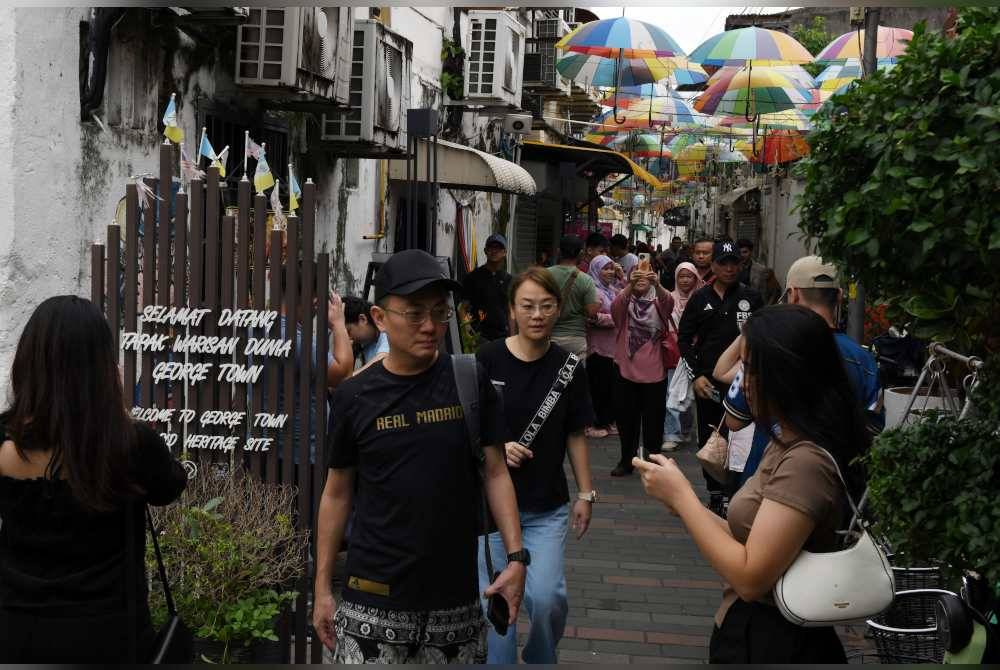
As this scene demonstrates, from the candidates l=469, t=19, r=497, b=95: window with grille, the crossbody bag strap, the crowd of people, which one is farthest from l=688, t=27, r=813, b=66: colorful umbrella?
the crowd of people

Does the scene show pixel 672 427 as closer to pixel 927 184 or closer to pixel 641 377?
pixel 641 377

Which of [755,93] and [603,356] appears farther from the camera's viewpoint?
[755,93]

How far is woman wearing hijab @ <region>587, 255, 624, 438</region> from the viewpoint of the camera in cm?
1139

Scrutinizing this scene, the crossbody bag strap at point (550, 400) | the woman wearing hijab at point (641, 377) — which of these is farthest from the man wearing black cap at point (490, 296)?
the crossbody bag strap at point (550, 400)

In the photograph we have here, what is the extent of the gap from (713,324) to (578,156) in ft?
44.4

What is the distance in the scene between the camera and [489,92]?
1580 cm

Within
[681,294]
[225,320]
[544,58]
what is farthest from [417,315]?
[544,58]

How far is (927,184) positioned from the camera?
2.92 m

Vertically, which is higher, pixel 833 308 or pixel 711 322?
pixel 833 308

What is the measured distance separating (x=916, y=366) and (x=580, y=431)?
12.7 ft

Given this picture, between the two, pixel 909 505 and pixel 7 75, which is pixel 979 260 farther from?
pixel 7 75

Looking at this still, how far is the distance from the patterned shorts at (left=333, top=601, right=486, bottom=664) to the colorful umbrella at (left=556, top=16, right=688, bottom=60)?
11594 millimetres

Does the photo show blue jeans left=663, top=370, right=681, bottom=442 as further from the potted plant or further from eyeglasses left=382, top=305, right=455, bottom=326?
eyeglasses left=382, top=305, right=455, bottom=326

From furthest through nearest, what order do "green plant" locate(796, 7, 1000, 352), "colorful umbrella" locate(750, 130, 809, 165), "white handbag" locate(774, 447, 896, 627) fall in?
"colorful umbrella" locate(750, 130, 809, 165) → "white handbag" locate(774, 447, 896, 627) → "green plant" locate(796, 7, 1000, 352)
